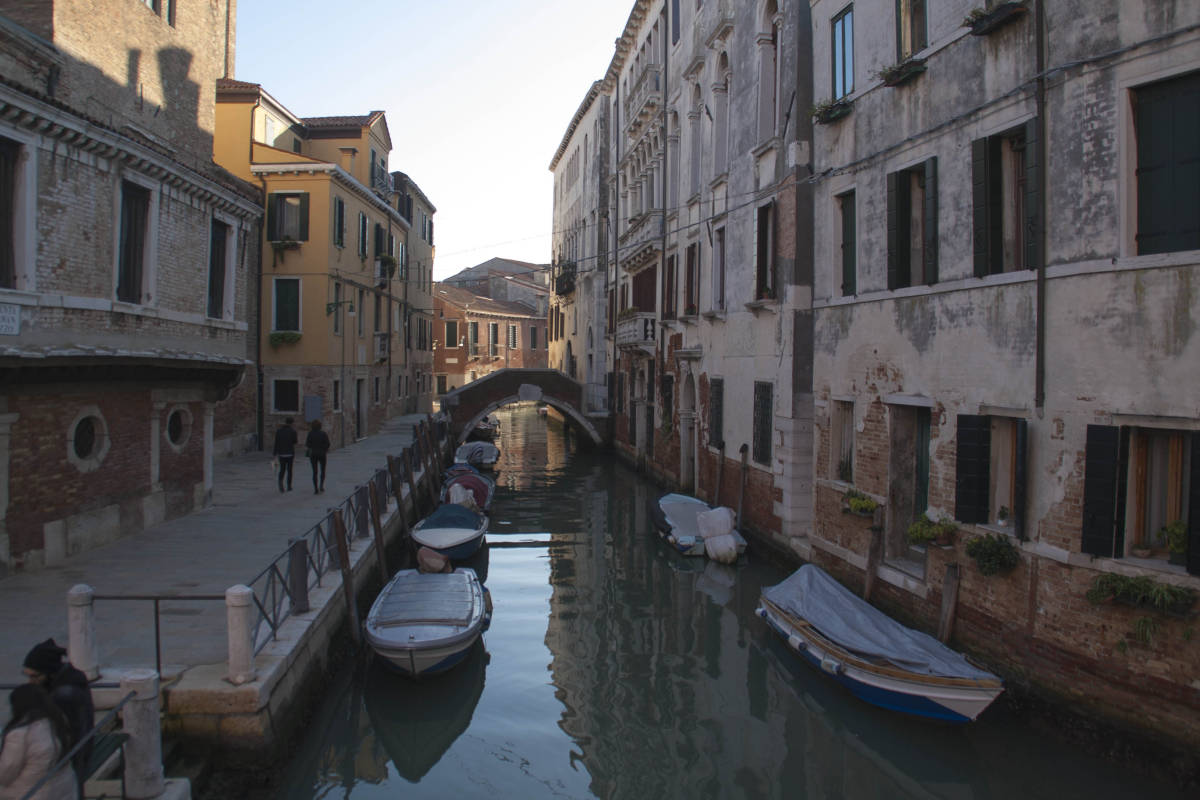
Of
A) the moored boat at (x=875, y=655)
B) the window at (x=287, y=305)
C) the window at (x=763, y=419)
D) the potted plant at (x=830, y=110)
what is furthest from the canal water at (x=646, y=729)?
the window at (x=287, y=305)

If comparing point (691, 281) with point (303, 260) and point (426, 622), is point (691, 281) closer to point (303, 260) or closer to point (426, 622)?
point (303, 260)

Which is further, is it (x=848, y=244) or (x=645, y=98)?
(x=645, y=98)

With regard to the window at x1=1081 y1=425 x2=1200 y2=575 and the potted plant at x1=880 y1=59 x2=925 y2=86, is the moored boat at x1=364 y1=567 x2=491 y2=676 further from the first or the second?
the potted plant at x1=880 y1=59 x2=925 y2=86

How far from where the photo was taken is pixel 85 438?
9.12 metres

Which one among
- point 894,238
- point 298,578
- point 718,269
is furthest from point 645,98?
point 298,578

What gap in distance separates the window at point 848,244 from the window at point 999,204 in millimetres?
2576

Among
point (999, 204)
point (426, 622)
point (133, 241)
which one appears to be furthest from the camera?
point (133, 241)

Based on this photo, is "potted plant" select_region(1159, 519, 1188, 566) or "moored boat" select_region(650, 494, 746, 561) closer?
"potted plant" select_region(1159, 519, 1188, 566)

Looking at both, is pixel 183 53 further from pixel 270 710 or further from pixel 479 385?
pixel 479 385

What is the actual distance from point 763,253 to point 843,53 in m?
3.32

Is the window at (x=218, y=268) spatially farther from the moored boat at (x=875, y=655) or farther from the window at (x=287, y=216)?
the moored boat at (x=875, y=655)

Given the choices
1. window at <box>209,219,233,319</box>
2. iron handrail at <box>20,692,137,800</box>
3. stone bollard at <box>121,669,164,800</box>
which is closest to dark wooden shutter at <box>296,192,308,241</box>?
window at <box>209,219,233,319</box>

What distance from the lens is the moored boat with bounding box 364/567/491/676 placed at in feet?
26.1

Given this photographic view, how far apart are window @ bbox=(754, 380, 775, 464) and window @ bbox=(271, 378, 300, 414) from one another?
11.3m
